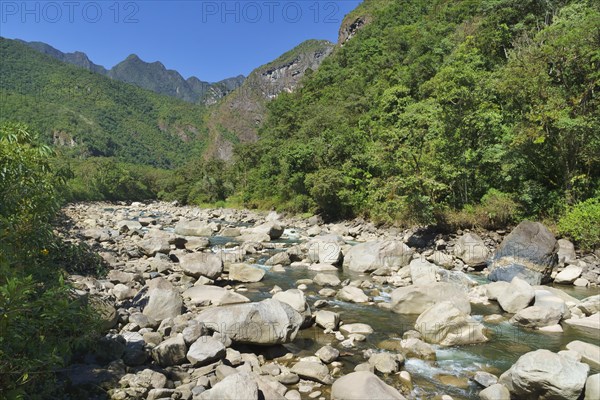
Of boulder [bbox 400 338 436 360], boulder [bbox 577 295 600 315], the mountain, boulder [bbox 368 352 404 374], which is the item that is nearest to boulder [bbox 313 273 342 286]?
boulder [bbox 400 338 436 360]

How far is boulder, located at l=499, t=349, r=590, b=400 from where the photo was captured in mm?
6207

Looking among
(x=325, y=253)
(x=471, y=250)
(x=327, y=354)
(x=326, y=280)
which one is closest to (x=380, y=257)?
(x=325, y=253)

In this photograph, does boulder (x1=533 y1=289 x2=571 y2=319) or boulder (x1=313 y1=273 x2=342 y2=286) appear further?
boulder (x1=313 y1=273 x2=342 y2=286)

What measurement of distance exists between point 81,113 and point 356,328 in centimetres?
17675

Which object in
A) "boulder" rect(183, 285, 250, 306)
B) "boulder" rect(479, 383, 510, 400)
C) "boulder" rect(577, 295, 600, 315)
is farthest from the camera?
"boulder" rect(183, 285, 250, 306)

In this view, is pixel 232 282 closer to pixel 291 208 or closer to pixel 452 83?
pixel 452 83

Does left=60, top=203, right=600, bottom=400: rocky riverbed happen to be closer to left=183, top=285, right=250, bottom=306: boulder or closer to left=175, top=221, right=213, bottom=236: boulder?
left=183, top=285, right=250, bottom=306: boulder

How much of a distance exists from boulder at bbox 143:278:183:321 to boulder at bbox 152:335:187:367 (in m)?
2.30

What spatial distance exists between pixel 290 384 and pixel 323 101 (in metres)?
59.3

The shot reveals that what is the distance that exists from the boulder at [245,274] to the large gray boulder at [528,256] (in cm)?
960

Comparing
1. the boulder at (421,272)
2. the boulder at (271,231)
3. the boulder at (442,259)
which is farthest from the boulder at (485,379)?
the boulder at (271,231)

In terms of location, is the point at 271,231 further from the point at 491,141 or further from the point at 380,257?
the point at 491,141

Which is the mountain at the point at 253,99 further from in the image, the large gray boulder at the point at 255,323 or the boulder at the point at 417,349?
the boulder at the point at 417,349

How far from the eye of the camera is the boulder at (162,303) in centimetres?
1012
